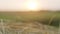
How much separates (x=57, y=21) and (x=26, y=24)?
0.29m

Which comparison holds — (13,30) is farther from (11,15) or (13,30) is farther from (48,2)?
(48,2)

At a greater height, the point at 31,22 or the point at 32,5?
the point at 32,5

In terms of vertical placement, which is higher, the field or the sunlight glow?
the sunlight glow

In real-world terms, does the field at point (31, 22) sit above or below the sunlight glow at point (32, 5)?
below

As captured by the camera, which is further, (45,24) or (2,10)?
(2,10)

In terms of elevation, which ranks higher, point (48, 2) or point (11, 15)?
point (48, 2)

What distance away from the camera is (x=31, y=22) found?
2.84 feet

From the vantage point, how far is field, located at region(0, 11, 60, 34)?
2.77ft

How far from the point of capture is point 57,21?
839 mm

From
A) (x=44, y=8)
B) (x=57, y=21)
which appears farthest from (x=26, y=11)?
(x=57, y=21)

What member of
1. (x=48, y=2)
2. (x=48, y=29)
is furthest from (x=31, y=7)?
(x=48, y=29)

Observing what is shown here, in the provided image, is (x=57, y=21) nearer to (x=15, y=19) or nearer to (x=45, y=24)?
(x=45, y=24)

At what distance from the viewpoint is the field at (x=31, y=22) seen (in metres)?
0.84

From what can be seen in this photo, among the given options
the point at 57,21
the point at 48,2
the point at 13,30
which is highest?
the point at 48,2
